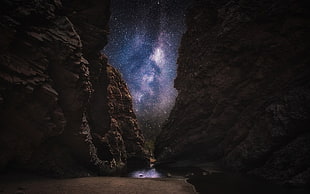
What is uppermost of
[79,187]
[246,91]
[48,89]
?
[246,91]

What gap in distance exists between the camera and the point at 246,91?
53.8 m

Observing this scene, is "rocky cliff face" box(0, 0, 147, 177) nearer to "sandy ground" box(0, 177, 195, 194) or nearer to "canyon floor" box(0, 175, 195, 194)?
"canyon floor" box(0, 175, 195, 194)

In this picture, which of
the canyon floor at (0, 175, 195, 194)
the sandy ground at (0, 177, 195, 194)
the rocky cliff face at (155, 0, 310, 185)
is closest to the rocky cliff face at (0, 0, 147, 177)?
the canyon floor at (0, 175, 195, 194)

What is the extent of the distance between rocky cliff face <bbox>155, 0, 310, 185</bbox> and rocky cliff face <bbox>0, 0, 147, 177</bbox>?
2376cm

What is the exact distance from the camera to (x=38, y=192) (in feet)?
73.6

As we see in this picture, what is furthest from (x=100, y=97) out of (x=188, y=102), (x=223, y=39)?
(x=223, y=39)

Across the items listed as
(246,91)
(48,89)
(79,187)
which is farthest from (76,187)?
(246,91)

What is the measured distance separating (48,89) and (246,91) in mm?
39029

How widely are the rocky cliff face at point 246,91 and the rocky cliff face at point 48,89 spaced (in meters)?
23.8

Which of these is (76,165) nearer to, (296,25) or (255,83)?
(255,83)

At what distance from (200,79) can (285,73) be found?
2010cm

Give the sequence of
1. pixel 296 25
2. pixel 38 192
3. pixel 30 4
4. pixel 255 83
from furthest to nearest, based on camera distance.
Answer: pixel 255 83, pixel 296 25, pixel 30 4, pixel 38 192

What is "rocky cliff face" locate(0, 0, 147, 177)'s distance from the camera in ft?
88.2

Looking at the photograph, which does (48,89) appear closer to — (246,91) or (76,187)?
(76,187)
